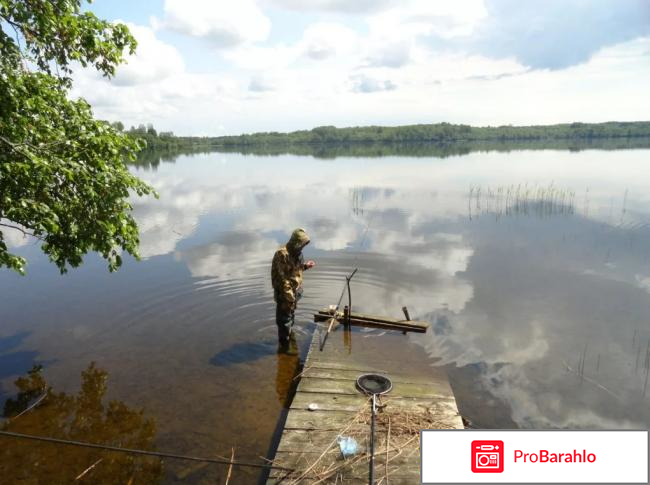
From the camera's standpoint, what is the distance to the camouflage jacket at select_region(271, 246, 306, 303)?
32.4 feet

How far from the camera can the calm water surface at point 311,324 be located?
830 cm

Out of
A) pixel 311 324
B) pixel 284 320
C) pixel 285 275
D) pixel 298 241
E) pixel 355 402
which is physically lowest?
pixel 311 324

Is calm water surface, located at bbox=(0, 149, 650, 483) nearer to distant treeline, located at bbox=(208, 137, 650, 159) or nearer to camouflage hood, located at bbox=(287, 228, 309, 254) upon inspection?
camouflage hood, located at bbox=(287, 228, 309, 254)

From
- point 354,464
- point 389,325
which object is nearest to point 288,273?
point 389,325

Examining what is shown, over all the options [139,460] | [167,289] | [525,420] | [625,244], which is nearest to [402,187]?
[625,244]

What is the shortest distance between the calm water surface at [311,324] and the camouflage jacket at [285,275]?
5.54 ft

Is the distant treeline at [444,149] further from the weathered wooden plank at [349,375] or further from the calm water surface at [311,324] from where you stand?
the weathered wooden plank at [349,375]

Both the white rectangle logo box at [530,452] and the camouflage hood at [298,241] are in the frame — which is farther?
the camouflage hood at [298,241]

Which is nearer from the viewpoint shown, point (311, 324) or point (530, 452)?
point (530, 452)

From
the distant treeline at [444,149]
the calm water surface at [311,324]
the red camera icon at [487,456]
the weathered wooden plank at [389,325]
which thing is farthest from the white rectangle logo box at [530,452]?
the distant treeline at [444,149]

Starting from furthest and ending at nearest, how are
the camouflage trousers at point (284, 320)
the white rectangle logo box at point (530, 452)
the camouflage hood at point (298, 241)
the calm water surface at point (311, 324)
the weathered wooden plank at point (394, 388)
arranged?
the camouflage trousers at point (284, 320), the camouflage hood at point (298, 241), the calm water surface at point (311, 324), the weathered wooden plank at point (394, 388), the white rectangle logo box at point (530, 452)

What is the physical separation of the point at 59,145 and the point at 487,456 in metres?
8.13

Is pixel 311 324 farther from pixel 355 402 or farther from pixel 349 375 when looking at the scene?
pixel 355 402

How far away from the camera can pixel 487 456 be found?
5.20 meters
